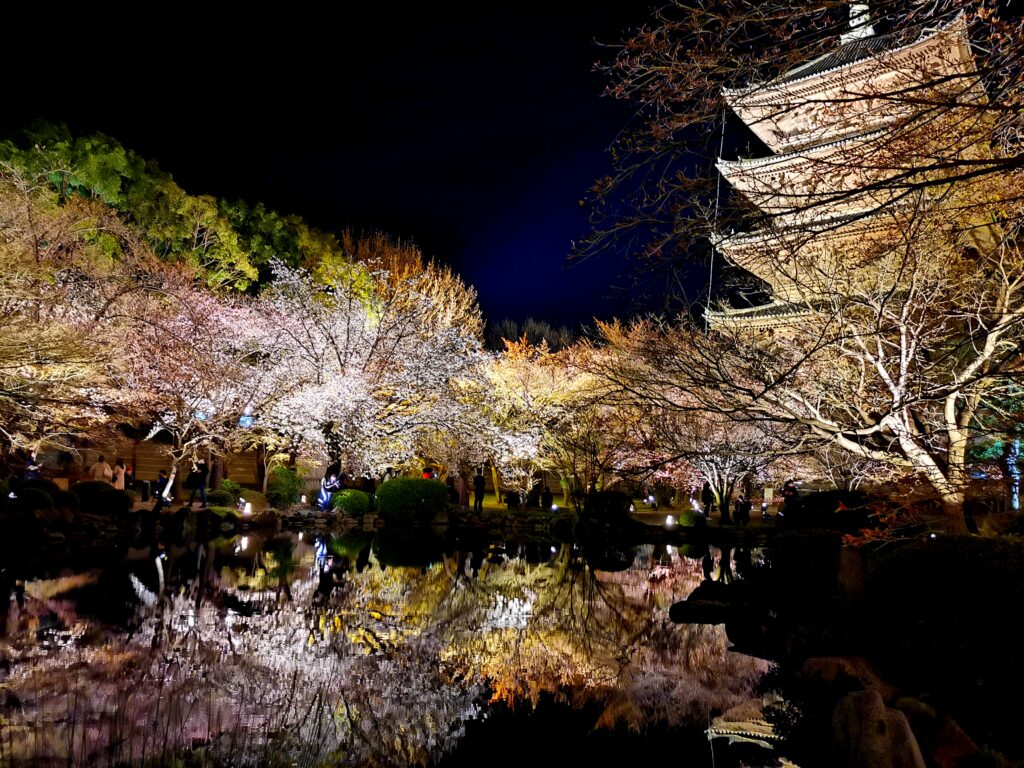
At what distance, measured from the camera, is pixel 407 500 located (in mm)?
24406

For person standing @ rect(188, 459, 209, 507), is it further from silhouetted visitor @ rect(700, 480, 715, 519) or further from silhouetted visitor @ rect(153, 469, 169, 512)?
silhouetted visitor @ rect(700, 480, 715, 519)

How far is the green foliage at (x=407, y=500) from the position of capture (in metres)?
24.4

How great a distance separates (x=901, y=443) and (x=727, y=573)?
8.44 m

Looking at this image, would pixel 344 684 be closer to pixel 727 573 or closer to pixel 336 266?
pixel 727 573

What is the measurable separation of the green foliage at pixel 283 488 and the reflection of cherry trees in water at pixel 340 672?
14382 millimetres

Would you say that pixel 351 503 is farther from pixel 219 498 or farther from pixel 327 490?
pixel 219 498

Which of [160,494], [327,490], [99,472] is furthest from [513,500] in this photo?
[99,472]

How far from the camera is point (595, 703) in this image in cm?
643

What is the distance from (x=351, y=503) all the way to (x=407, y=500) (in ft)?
6.33

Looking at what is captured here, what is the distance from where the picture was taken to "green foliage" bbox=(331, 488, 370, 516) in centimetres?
2445

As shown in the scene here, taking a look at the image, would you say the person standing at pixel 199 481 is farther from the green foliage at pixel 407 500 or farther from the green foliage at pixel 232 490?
the green foliage at pixel 407 500

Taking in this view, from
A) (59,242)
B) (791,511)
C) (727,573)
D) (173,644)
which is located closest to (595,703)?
(173,644)

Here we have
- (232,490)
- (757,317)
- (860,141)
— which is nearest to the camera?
(860,141)

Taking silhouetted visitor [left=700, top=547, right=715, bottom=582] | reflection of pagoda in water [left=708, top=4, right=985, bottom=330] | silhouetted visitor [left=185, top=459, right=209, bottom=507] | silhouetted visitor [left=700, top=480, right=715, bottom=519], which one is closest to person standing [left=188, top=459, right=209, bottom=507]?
silhouetted visitor [left=185, top=459, right=209, bottom=507]
